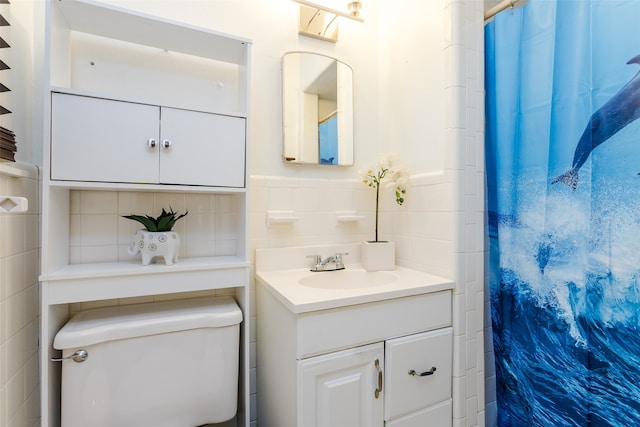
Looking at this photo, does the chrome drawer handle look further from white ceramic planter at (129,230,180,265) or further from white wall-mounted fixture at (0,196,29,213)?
white wall-mounted fixture at (0,196,29,213)

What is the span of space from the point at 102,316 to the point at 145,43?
1.01 metres

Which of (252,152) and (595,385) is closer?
(595,385)

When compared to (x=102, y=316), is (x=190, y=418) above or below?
below

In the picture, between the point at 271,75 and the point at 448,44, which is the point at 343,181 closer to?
the point at 271,75

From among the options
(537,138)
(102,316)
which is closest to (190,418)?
(102,316)

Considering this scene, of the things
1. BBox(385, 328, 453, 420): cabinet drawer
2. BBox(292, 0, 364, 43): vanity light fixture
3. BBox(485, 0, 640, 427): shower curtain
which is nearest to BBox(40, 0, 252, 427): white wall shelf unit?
BBox(292, 0, 364, 43): vanity light fixture

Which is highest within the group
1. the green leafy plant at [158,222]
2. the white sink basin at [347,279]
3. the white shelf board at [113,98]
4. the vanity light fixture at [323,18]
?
the vanity light fixture at [323,18]

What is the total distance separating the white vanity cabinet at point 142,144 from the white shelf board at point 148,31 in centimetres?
30

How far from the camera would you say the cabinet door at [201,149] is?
99 centimetres

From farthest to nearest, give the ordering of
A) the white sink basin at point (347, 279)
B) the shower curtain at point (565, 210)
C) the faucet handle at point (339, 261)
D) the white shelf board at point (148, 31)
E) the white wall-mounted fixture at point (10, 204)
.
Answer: the faucet handle at point (339, 261) → the white sink basin at point (347, 279) → the white shelf board at point (148, 31) → the shower curtain at point (565, 210) → the white wall-mounted fixture at point (10, 204)

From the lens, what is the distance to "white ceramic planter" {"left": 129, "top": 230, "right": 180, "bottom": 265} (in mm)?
1015

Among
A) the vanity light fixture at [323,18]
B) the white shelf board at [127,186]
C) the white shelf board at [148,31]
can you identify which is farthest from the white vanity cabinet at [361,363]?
the vanity light fixture at [323,18]

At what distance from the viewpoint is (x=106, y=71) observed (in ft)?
3.64

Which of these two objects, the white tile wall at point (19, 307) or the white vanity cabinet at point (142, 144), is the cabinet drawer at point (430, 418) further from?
the white tile wall at point (19, 307)
